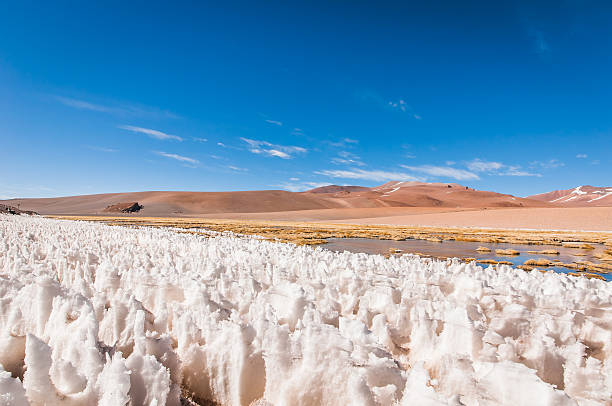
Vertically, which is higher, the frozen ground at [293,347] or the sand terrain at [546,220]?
the sand terrain at [546,220]

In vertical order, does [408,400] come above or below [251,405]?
above

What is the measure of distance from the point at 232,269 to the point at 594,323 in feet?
14.4

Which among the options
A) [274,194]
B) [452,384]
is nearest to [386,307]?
[452,384]

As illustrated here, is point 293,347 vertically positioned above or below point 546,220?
below

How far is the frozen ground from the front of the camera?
5.90 ft

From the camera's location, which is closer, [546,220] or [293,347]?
[293,347]

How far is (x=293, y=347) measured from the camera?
2162 millimetres

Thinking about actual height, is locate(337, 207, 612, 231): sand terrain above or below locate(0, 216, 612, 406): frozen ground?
above

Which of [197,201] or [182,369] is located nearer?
[182,369]

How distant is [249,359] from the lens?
7.26 ft

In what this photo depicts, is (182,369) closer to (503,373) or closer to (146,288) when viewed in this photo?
(146,288)

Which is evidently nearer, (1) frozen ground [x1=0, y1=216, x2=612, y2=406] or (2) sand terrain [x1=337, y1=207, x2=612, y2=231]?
(1) frozen ground [x1=0, y1=216, x2=612, y2=406]

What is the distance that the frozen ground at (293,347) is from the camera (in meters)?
1.80

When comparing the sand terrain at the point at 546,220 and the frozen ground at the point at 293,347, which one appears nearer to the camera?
the frozen ground at the point at 293,347
